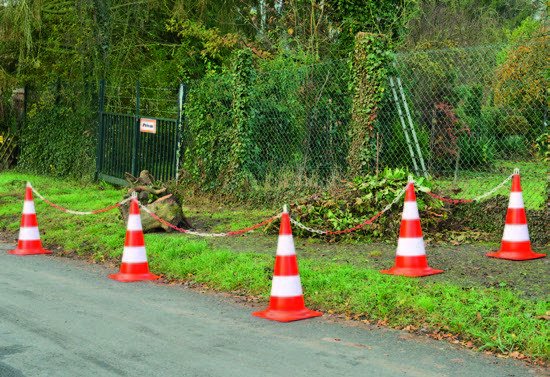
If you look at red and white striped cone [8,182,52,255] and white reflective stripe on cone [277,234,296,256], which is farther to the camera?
red and white striped cone [8,182,52,255]

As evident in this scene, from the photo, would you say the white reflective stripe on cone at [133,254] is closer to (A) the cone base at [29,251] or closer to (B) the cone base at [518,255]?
(A) the cone base at [29,251]

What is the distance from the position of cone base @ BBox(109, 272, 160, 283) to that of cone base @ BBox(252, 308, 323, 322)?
233cm

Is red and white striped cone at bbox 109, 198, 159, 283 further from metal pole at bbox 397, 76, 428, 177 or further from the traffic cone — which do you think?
metal pole at bbox 397, 76, 428, 177

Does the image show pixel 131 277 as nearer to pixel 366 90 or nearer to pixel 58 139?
pixel 366 90

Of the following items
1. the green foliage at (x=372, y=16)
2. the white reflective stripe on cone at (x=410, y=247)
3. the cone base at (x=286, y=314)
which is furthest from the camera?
the green foliage at (x=372, y=16)

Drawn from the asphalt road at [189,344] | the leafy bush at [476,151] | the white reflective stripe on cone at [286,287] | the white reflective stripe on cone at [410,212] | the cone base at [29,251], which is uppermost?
the leafy bush at [476,151]

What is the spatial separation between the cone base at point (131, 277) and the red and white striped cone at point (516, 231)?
390 centimetres

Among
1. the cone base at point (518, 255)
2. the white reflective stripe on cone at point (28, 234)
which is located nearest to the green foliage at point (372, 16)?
the cone base at point (518, 255)

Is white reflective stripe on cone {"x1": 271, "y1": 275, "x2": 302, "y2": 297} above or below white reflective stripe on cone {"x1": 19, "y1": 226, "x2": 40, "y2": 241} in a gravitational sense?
above

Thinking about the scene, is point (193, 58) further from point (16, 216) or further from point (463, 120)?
point (463, 120)

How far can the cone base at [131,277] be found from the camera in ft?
30.8

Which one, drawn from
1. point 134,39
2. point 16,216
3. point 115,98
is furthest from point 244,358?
point 134,39

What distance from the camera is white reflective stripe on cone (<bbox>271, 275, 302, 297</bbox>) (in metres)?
7.50

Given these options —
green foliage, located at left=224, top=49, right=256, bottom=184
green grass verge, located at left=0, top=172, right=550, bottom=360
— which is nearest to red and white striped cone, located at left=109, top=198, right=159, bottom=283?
green grass verge, located at left=0, top=172, right=550, bottom=360
